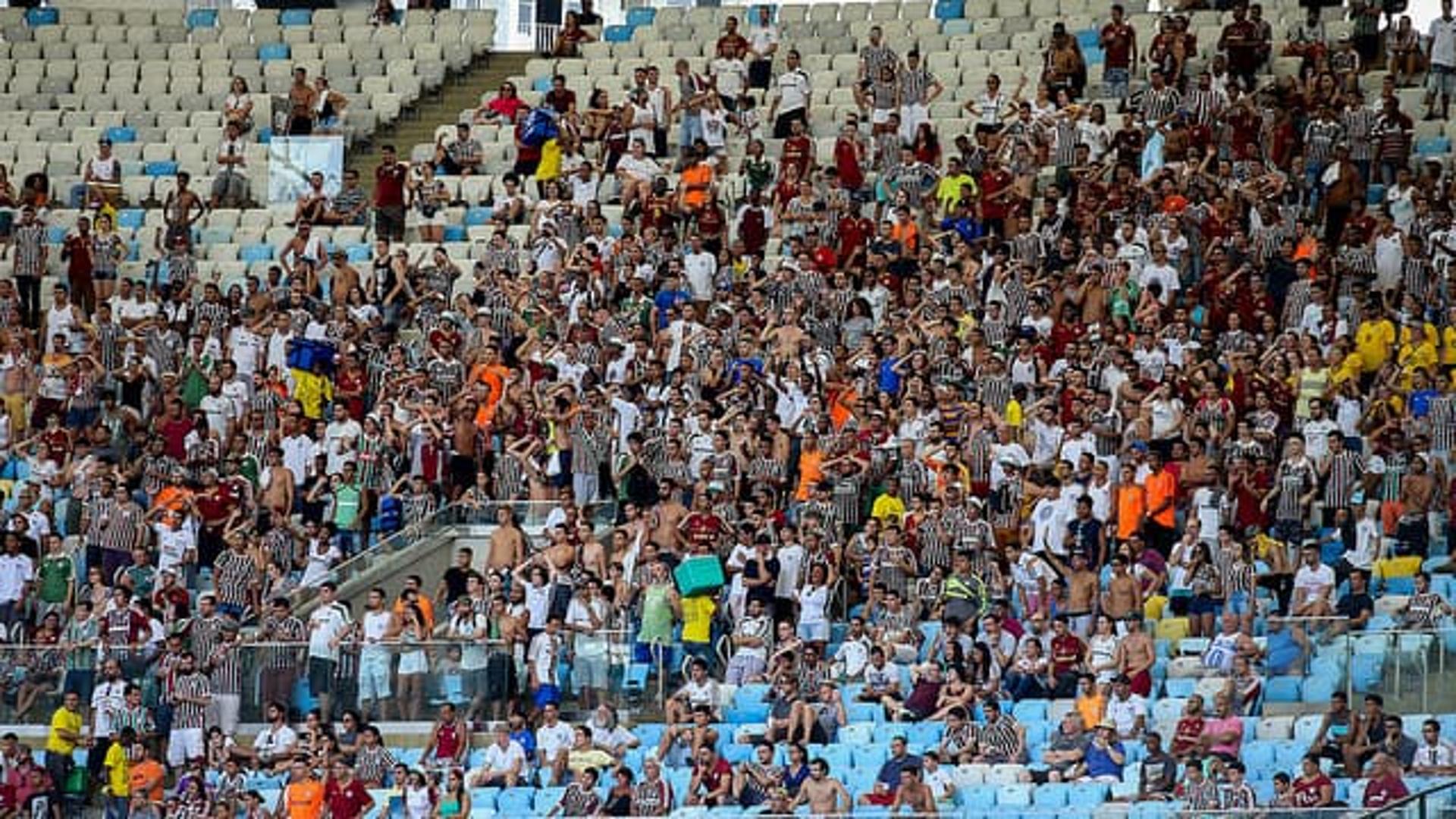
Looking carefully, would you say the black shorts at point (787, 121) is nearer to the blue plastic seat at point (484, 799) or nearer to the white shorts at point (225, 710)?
the white shorts at point (225, 710)

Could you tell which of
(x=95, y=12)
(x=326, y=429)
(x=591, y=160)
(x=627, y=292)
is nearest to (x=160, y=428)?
(x=326, y=429)

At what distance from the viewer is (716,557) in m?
27.9

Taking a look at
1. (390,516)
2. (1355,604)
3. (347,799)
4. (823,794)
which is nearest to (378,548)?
(390,516)

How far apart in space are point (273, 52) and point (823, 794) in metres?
19.3

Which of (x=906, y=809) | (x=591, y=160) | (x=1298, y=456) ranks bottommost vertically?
(x=906, y=809)

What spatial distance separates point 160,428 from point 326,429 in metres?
1.80

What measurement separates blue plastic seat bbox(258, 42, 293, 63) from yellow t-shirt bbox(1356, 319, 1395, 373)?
1624 cm

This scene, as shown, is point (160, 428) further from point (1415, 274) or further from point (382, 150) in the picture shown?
point (1415, 274)

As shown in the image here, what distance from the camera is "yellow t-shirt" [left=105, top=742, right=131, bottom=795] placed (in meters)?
27.1

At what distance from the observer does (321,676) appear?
27.3 meters

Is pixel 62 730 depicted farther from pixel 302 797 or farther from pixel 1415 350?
pixel 1415 350

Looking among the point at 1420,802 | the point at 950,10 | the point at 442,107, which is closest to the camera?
the point at 1420,802

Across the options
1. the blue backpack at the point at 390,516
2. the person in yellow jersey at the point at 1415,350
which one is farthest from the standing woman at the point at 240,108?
the person in yellow jersey at the point at 1415,350

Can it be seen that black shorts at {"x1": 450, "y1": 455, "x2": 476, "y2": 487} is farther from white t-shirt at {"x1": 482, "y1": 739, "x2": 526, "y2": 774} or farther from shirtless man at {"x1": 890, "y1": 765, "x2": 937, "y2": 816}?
shirtless man at {"x1": 890, "y1": 765, "x2": 937, "y2": 816}
